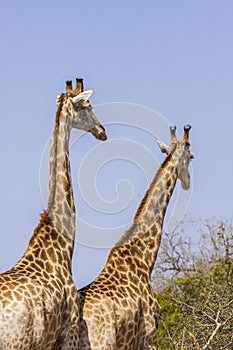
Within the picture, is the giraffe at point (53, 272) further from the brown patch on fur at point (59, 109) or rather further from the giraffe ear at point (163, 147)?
the giraffe ear at point (163, 147)

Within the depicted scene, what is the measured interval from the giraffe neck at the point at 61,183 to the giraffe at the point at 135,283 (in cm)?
83

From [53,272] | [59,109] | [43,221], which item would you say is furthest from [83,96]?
[53,272]

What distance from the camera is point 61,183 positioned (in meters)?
9.49

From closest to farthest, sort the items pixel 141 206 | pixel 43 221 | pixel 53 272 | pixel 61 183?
1. pixel 53 272
2. pixel 43 221
3. pixel 61 183
4. pixel 141 206

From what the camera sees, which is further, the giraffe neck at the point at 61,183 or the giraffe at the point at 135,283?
the giraffe neck at the point at 61,183

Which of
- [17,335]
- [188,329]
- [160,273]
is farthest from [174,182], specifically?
[160,273]


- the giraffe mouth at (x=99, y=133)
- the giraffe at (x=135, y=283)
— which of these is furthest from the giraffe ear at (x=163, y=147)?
the giraffe mouth at (x=99, y=133)

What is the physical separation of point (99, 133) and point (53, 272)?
2.13m

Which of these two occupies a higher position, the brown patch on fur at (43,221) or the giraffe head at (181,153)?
the giraffe head at (181,153)

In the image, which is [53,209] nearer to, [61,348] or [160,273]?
[61,348]

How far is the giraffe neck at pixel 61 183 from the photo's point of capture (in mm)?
9352

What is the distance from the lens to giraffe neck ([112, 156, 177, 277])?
33.4 feet

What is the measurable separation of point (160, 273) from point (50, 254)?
13546 millimetres

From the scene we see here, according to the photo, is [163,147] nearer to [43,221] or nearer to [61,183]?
[61,183]
